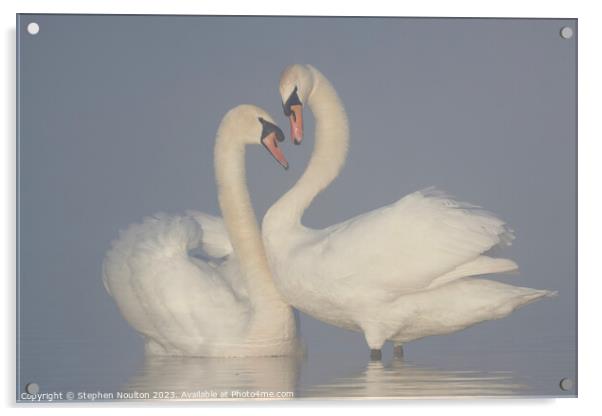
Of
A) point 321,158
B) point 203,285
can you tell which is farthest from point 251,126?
point 203,285

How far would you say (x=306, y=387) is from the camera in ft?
26.2

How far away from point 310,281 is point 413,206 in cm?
49

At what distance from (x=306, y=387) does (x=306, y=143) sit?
3.13 feet

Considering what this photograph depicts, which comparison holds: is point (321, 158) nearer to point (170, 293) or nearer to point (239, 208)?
point (239, 208)

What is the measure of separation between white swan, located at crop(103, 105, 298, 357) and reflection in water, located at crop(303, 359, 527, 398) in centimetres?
30

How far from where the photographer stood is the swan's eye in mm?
8148

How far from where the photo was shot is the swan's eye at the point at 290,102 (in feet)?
26.7

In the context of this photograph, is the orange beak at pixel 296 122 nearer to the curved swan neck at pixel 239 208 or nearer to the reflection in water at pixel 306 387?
the curved swan neck at pixel 239 208

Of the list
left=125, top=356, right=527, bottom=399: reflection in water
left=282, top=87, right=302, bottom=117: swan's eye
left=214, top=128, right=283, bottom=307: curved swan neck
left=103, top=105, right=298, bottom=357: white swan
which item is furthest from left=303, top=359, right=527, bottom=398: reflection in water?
left=282, top=87, right=302, bottom=117: swan's eye

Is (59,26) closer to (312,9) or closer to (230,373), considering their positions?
(312,9)

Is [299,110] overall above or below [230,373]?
above

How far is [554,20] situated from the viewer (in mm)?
8133

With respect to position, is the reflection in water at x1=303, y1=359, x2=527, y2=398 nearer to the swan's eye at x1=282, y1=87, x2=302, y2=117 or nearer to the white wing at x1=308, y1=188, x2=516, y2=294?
the white wing at x1=308, y1=188, x2=516, y2=294
